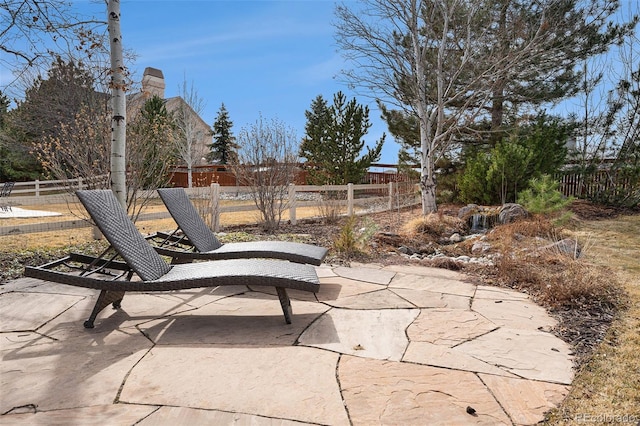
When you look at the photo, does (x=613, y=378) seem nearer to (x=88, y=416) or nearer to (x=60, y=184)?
(x=88, y=416)

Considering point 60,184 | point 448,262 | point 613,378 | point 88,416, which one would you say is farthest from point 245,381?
point 60,184

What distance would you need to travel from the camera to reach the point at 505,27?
1130 centimetres

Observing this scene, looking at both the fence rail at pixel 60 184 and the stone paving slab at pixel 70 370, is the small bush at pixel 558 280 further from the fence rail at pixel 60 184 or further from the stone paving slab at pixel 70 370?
the fence rail at pixel 60 184

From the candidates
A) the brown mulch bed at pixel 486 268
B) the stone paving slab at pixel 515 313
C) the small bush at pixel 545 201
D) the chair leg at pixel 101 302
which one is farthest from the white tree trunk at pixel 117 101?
the small bush at pixel 545 201

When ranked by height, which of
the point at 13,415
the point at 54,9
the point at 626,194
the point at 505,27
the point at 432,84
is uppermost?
the point at 505,27

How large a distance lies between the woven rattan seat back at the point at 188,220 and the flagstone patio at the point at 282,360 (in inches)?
28.9

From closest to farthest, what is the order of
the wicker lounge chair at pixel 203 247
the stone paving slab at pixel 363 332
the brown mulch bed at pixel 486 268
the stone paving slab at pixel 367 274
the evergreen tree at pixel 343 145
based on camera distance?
the stone paving slab at pixel 363 332 → the brown mulch bed at pixel 486 268 → the wicker lounge chair at pixel 203 247 → the stone paving slab at pixel 367 274 → the evergreen tree at pixel 343 145

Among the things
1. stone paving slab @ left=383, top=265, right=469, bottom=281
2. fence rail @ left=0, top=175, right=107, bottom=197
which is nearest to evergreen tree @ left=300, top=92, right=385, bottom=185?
fence rail @ left=0, top=175, right=107, bottom=197

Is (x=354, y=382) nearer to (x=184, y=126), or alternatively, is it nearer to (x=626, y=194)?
(x=626, y=194)

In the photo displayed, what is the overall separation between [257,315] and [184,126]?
905 inches

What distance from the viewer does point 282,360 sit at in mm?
2439

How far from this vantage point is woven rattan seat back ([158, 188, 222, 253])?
4.31m

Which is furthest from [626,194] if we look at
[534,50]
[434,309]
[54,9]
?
[54,9]

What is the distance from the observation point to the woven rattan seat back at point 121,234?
3.02 meters
